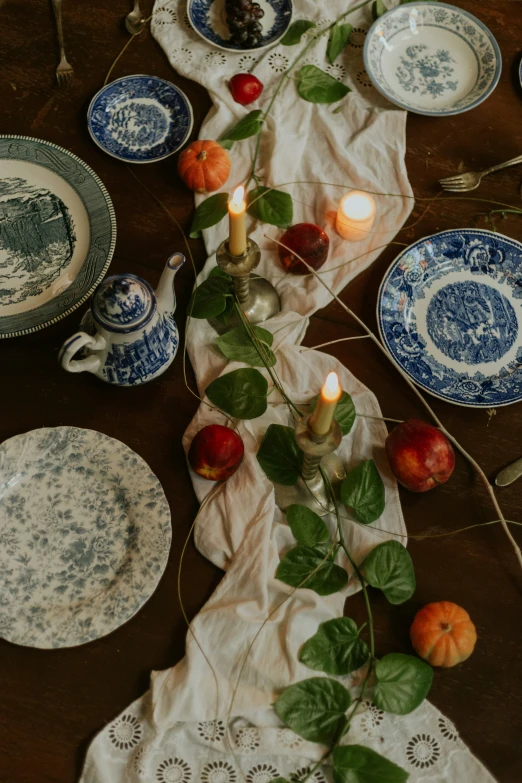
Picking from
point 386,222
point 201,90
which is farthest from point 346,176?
point 201,90

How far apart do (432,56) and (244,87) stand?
0.30 metres

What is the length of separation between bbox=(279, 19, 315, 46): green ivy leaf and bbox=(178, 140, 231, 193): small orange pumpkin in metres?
0.23

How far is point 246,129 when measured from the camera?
3.12 feet

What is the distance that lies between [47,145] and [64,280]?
0.20 meters

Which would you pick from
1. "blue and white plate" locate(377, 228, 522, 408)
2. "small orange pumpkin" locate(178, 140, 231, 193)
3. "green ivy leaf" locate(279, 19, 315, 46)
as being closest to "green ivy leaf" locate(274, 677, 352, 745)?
"blue and white plate" locate(377, 228, 522, 408)

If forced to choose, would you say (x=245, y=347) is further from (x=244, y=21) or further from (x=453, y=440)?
(x=244, y=21)

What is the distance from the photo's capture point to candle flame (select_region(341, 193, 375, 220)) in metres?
0.91

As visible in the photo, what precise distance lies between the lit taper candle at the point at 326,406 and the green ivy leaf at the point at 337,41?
0.66m

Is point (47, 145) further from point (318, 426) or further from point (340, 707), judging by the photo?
point (340, 707)

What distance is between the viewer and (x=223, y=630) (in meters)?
0.72

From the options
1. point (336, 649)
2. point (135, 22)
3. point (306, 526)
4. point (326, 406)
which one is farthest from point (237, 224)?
point (135, 22)

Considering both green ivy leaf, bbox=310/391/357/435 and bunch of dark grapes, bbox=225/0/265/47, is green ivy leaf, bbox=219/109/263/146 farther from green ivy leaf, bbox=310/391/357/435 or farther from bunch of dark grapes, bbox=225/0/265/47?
green ivy leaf, bbox=310/391/357/435

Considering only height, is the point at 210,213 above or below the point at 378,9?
below

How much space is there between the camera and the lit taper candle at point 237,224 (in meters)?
0.68
